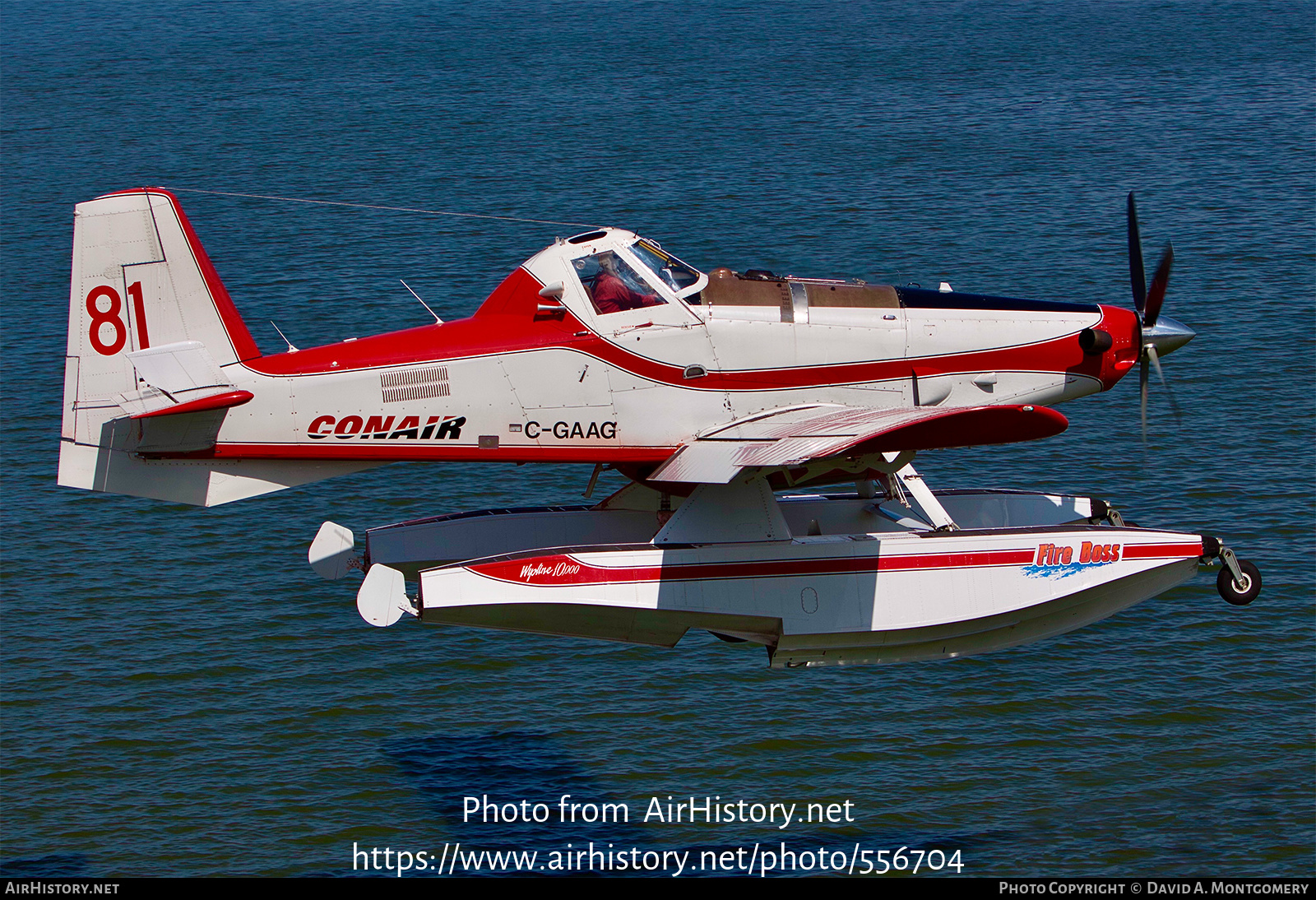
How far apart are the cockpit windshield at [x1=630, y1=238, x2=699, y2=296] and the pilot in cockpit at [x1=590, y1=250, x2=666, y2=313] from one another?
0.24m

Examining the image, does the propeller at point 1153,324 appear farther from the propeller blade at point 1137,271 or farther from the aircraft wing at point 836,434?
the aircraft wing at point 836,434

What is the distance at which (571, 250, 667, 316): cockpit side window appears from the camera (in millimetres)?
18891

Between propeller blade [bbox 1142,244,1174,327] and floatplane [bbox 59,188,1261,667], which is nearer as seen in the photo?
floatplane [bbox 59,188,1261,667]

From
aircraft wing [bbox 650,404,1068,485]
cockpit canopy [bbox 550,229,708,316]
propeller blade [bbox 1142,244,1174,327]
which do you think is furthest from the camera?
propeller blade [bbox 1142,244,1174,327]

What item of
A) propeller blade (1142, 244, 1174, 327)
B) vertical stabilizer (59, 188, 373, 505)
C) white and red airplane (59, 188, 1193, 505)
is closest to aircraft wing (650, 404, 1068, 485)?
white and red airplane (59, 188, 1193, 505)

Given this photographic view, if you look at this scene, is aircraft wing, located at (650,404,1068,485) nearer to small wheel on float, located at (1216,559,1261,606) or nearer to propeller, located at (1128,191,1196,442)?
propeller, located at (1128,191,1196,442)

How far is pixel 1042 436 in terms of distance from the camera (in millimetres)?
16562

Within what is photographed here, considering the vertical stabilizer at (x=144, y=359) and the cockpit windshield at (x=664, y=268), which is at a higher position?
the cockpit windshield at (x=664, y=268)

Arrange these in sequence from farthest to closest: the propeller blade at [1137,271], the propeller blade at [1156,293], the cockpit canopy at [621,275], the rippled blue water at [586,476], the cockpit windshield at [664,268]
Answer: the rippled blue water at [586,476] → the propeller blade at [1137,271] → the propeller blade at [1156,293] → the cockpit windshield at [664,268] → the cockpit canopy at [621,275]

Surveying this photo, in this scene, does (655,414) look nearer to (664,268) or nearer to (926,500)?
(664,268)

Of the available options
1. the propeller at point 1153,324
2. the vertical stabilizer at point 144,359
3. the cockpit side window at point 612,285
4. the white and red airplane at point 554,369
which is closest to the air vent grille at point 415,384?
the white and red airplane at point 554,369

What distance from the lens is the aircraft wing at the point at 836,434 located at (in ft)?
53.8

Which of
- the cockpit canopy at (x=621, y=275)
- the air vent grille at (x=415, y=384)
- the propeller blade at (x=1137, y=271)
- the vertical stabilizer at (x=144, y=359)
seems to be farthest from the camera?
the propeller blade at (x=1137, y=271)

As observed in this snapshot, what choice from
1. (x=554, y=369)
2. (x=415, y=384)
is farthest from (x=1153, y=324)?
(x=415, y=384)
